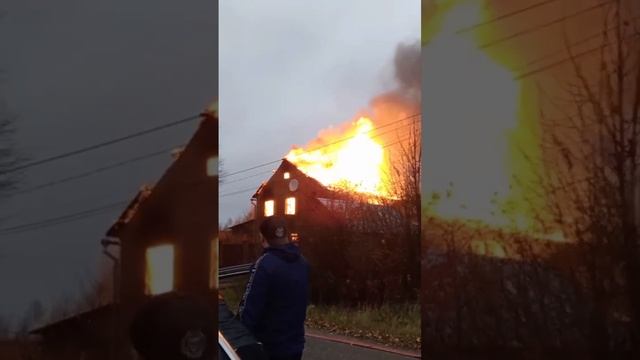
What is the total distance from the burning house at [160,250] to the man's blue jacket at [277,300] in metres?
0.63

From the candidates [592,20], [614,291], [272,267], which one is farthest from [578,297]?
[272,267]

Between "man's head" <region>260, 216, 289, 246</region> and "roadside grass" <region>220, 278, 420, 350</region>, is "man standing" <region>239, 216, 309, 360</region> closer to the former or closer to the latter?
"man's head" <region>260, 216, 289, 246</region>

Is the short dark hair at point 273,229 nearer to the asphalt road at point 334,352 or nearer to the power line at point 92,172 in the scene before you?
the power line at point 92,172

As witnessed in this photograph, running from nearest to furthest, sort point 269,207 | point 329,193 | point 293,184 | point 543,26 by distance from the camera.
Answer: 1. point 543,26
2. point 269,207
3. point 293,184
4. point 329,193

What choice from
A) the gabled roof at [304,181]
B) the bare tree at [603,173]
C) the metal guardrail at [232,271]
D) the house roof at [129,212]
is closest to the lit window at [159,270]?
the house roof at [129,212]

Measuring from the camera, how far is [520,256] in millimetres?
2443

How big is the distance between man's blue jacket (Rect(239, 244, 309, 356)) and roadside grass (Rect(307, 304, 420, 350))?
149 centimetres

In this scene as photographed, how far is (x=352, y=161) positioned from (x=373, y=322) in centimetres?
112

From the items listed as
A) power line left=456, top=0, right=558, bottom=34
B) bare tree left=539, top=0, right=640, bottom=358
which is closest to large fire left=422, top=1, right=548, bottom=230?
power line left=456, top=0, right=558, bottom=34

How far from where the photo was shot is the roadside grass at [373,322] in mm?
4301

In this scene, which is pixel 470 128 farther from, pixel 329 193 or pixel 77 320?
pixel 329 193

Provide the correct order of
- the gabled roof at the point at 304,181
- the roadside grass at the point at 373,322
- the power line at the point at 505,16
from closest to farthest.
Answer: the power line at the point at 505,16 → the gabled roof at the point at 304,181 → the roadside grass at the point at 373,322

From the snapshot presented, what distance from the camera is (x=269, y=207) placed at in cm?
371

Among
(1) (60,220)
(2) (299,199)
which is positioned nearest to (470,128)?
(1) (60,220)
